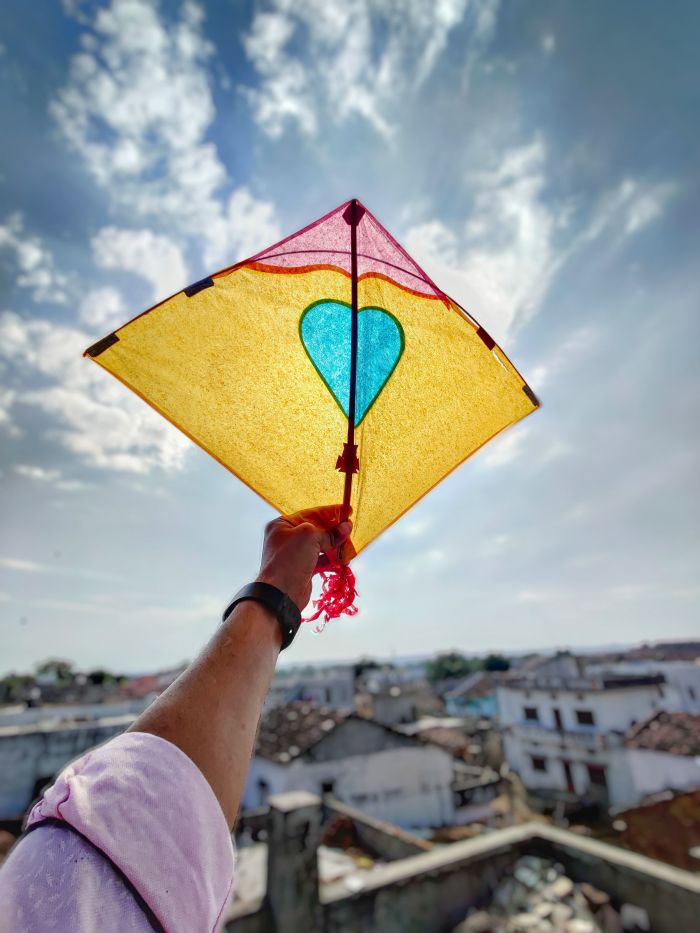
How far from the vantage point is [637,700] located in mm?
27891

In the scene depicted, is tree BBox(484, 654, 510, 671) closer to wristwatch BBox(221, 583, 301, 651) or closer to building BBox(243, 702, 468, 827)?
building BBox(243, 702, 468, 827)

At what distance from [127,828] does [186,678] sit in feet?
0.94

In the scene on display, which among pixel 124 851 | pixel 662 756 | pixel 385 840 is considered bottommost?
pixel 385 840

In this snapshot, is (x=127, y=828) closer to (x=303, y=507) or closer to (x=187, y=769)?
(x=187, y=769)

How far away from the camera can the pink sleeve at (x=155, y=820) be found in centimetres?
75

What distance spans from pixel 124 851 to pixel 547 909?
7.73m

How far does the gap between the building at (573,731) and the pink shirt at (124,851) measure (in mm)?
29531

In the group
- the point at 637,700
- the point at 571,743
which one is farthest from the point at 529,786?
the point at 637,700

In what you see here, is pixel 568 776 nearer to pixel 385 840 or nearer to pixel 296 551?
pixel 385 840

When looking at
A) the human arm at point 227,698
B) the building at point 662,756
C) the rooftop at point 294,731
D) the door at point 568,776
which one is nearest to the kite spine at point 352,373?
the human arm at point 227,698

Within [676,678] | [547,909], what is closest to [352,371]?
[547,909]

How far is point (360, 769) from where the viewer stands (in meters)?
16.6

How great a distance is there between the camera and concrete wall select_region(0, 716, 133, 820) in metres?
14.5

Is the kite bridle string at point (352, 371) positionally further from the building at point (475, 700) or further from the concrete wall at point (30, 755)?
the building at point (475, 700)
